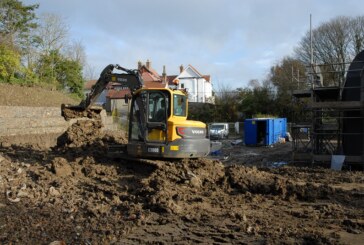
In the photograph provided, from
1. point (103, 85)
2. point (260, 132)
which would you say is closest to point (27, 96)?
point (103, 85)

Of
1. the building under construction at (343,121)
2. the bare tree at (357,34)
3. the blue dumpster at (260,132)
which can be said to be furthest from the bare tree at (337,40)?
the building under construction at (343,121)

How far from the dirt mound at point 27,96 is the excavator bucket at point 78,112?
32.3 ft

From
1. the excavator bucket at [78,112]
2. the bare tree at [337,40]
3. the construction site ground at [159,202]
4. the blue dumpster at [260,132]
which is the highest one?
the bare tree at [337,40]

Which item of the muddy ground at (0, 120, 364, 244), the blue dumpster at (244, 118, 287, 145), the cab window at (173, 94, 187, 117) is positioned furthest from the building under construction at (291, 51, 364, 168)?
the blue dumpster at (244, 118, 287, 145)

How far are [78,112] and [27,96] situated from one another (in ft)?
42.6

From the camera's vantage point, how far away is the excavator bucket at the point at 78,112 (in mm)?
13523

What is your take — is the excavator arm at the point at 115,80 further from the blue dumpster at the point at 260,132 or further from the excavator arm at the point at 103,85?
the blue dumpster at the point at 260,132

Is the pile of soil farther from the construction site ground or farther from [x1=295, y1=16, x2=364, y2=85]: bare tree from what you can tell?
[x1=295, y1=16, x2=364, y2=85]: bare tree

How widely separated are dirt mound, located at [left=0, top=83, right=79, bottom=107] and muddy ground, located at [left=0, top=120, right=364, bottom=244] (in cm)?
1004

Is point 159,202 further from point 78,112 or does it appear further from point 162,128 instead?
point 78,112

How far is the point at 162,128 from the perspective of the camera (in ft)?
37.8

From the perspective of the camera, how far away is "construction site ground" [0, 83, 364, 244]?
22.9 ft

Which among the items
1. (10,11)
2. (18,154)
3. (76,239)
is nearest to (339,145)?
(18,154)

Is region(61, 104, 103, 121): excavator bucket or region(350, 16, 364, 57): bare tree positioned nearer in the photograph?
region(61, 104, 103, 121): excavator bucket
